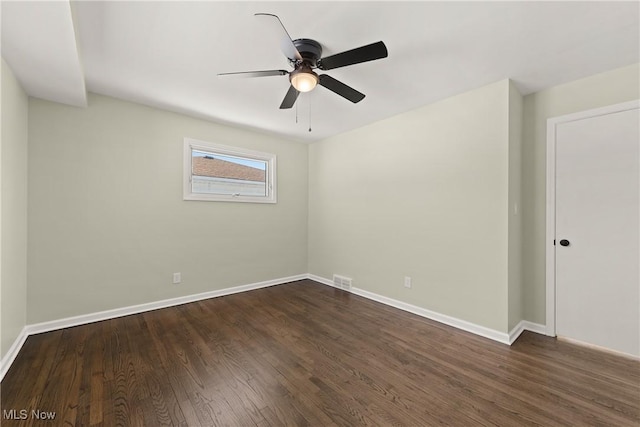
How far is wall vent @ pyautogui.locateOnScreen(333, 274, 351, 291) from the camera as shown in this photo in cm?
396

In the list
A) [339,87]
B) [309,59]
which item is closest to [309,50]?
[309,59]

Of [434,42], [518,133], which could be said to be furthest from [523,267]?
[434,42]

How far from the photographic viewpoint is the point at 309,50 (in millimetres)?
1899

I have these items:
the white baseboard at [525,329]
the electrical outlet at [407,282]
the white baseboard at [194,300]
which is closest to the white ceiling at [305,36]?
the electrical outlet at [407,282]

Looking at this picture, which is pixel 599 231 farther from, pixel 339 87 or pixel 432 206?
pixel 339 87

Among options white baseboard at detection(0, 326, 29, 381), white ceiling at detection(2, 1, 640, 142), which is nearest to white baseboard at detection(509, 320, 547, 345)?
white ceiling at detection(2, 1, 640, 142)

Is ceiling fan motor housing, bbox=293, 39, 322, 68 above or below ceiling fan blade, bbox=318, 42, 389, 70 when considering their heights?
above

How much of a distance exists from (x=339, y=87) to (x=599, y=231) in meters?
2.65

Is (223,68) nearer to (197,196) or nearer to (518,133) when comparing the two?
(197,196)

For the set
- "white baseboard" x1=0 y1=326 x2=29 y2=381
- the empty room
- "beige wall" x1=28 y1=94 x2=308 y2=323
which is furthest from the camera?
"beige wall" x1=28 y1=94 x2=308 y2=323

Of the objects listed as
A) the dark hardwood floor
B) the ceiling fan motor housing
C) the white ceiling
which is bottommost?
the dark hardwood floor

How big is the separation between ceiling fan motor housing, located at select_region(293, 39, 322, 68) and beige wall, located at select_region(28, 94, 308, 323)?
221cm

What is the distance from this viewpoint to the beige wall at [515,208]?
2.48 metres

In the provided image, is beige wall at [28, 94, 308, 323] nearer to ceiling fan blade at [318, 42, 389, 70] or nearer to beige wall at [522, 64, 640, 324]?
ceiling fan blade at [318, 42, 389, 70]
